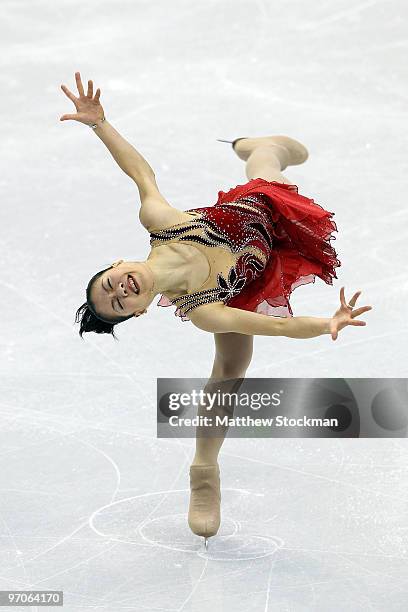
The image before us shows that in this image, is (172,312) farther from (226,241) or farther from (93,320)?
(93,320)

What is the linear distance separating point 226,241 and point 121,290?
479 millimetres

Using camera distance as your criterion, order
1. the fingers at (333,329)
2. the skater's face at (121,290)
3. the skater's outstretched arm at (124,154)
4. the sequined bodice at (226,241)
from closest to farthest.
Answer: the fingers at (333,329)
the skater's face at (121,290)
the sequined bodice at (226,241)
the skater's outstretched arm at (124,154)

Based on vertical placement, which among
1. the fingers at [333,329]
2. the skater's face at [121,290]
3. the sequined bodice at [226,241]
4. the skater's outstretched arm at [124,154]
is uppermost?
the skater's outstretched arm at [124,154]

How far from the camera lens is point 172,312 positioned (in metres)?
5.53

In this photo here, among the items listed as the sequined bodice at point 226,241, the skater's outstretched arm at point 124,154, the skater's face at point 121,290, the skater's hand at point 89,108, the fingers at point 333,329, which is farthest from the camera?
the skater's hand at point 89,108

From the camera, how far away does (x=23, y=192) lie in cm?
651

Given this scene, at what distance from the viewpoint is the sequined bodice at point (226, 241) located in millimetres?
3652

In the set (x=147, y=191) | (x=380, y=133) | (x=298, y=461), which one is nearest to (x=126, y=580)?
(x=298, y=461)

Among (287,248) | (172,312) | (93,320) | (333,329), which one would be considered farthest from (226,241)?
(172,312)

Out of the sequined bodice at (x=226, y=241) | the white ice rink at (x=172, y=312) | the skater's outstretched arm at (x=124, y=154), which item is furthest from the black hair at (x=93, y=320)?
the white ice rink at (x=172, y=312)

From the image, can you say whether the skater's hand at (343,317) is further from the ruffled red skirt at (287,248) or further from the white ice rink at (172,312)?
the white ice rink at (172,312)

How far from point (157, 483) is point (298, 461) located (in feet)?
1.81

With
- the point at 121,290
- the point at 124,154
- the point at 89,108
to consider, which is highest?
the point at 89,108

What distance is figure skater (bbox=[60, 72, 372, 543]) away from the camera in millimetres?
3477
